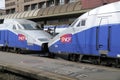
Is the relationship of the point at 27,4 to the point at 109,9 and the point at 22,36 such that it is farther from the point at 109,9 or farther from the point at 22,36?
the point at 109,9

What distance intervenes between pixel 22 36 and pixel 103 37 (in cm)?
933

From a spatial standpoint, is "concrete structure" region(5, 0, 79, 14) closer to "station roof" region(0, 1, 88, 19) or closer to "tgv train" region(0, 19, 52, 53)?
"station roof" region(0, 1, 88, 19)

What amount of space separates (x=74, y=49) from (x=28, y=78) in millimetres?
5672

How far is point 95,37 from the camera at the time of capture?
16.7 meters

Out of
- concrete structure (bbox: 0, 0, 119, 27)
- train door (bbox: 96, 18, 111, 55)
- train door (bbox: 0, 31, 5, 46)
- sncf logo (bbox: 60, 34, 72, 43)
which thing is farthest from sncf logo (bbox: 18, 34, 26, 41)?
concrete structure (bbox: 0, 0, 119, 27)

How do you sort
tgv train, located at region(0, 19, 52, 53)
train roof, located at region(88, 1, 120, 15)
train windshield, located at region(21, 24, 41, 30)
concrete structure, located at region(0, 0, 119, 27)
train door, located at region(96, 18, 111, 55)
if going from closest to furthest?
train roof, located at region(88, 1, 120, 15) → train door, located at region(96, 18, 111, 55) → tgv train, located at region(0, 19, 52, 53) → train windshield, located at region(21, 24, 41, 30) → concrete structure, located at region(0, 0, 119, 27)

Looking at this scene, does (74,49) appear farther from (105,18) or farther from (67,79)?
(67,79)

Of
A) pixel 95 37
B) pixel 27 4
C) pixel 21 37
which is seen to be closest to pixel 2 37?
pixel 21 37

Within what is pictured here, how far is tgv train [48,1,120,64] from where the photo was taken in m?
15.5

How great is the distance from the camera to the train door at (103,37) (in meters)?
15.8

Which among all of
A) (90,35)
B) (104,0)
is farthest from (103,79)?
(104,0)

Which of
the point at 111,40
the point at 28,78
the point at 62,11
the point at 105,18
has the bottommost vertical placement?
the point at 28,78

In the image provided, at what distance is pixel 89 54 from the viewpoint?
17.3 meters

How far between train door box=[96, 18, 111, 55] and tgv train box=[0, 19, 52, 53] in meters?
6.45
